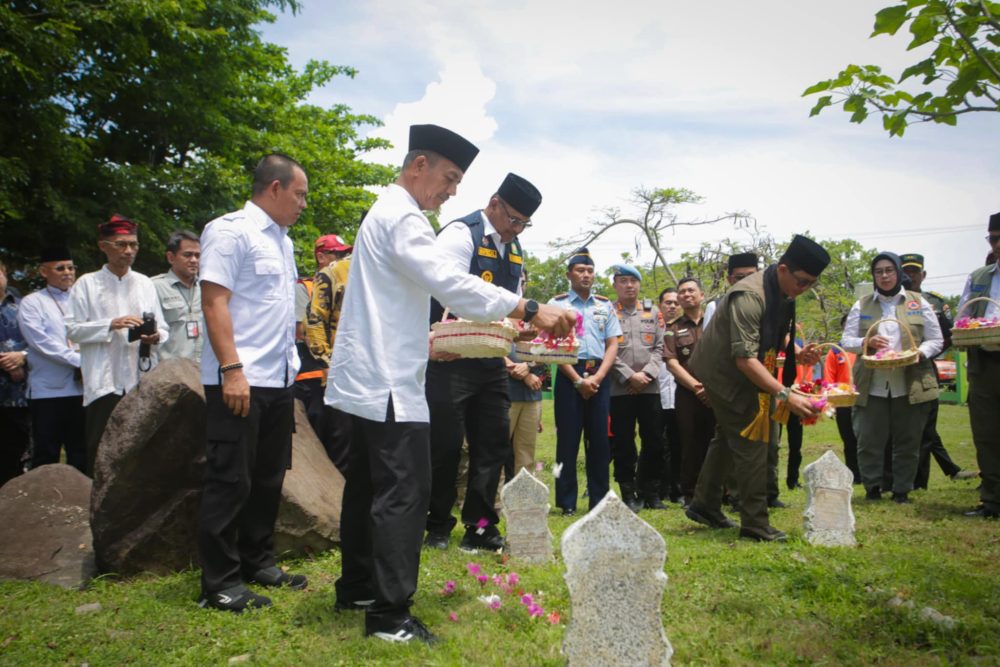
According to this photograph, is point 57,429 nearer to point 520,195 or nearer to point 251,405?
Result: point 251,405

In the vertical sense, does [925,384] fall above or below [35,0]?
below

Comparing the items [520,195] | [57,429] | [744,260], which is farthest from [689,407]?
[57,429]

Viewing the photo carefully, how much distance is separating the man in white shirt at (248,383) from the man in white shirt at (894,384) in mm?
5720

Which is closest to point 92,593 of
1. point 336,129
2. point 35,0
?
point 35,0

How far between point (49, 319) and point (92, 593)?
351 cm

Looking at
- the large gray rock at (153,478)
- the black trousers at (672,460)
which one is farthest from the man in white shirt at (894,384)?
the large gray rock at (153,478)

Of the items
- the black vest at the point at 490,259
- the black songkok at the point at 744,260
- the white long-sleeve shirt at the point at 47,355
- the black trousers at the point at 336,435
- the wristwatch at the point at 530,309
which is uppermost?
the black songkok at the point at 744,260

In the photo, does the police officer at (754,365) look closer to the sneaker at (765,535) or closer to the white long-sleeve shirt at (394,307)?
the sneaker at (765,535)

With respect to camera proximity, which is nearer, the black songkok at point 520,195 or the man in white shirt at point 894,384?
the black songkok at point 520,195

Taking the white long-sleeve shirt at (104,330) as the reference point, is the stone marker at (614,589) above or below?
below

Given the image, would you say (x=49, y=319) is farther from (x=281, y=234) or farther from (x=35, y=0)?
(x=35, y=0)

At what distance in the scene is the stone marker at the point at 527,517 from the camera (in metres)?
4.89

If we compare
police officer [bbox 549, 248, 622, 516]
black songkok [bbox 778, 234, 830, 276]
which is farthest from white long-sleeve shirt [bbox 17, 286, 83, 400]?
black songkok [bbox 778, 234, 830, 276]

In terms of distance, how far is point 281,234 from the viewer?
4.54 meters
